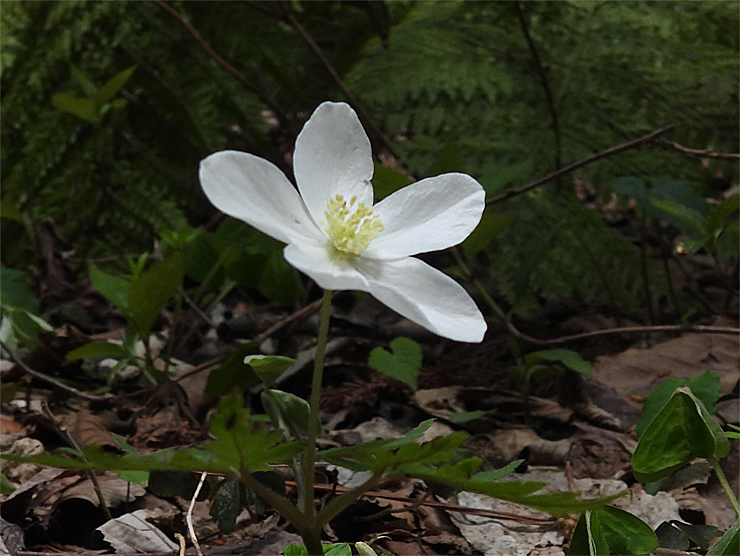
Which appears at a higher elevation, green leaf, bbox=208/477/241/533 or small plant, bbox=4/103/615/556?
small plant, bbox=4/103/615/556

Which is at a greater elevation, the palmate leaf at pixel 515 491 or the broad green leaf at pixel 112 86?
the broad green leaf at pixel 112 86

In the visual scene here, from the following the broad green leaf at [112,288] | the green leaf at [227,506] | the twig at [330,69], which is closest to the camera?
the green leaf at [227,506]

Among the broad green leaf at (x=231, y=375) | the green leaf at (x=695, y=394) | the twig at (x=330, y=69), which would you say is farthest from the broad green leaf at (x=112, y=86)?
the green leaf at (x=695, y=394)

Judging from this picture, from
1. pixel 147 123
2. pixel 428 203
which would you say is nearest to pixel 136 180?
pixel 147 123

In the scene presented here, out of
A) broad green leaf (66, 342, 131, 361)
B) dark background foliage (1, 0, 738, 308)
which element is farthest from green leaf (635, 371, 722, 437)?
broad green leaf (66, 342, 131, 361)

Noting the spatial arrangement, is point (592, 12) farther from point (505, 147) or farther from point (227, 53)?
point (227, 53)

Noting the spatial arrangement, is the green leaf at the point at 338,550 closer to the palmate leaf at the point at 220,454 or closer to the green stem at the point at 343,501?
the green stem at the point at 343,501

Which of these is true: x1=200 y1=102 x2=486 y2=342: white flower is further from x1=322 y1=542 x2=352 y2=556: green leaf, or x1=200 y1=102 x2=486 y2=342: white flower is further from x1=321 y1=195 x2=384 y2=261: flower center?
x1=322 y1=542 x2=352 y2=556: green leaf
